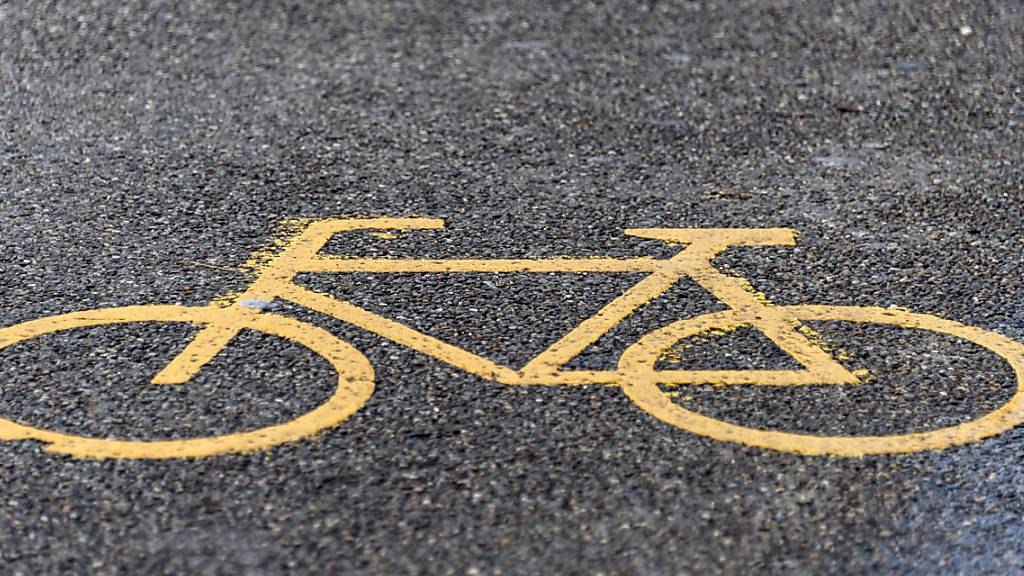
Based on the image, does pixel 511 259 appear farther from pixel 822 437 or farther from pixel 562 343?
pixel 822 437

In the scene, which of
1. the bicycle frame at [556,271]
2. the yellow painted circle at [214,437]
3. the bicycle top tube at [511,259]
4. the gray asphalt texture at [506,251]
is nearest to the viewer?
the gray asphalt texture at [506,251]

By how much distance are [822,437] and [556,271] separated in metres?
1.39

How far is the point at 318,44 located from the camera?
25.1 feet

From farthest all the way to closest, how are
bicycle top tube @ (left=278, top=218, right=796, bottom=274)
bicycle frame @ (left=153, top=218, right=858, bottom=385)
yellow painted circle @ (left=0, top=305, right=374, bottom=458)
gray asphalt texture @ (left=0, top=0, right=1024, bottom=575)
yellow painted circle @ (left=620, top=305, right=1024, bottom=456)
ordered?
bicycle top tube @ (left=278, top=218, right=796, bottom=274)
bicycle frame @ (left=153, top=218, right=858, bottom=385)
yellow painted circle @ (left=620, top=305, right=1024, bottom=456)
yellow painted circle @ (left=0, top=305, right=374, bottom=458)
gray asphalt texture @ (left=0, top=0, right=1024, bottom=575)

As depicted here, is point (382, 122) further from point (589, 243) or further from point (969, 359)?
point (969, 359)

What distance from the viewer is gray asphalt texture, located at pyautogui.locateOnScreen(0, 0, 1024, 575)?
335cm

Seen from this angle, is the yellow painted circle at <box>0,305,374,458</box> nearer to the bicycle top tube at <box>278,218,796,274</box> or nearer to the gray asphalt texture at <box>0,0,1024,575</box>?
the gray asphalt texture at <box>0,0,1024,575</box>

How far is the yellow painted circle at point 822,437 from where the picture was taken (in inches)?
147

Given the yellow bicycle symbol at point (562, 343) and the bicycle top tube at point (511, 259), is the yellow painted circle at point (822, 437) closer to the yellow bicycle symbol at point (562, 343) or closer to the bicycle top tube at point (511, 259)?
the yellow bicycle symbol at point (562, 343)

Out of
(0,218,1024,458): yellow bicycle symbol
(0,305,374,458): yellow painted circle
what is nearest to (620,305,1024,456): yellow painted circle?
(0,218,1024,458): yellow bicycle symbol

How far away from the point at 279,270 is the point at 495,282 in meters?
0.76

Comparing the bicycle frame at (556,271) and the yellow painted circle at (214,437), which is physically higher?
the yellow painted circle at (214,437)

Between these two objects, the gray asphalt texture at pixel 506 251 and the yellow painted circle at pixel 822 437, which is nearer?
the gray asphalt texture at pixel 506 251

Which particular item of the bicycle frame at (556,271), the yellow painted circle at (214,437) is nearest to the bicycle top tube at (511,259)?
the bicycle frame at (556,271)
